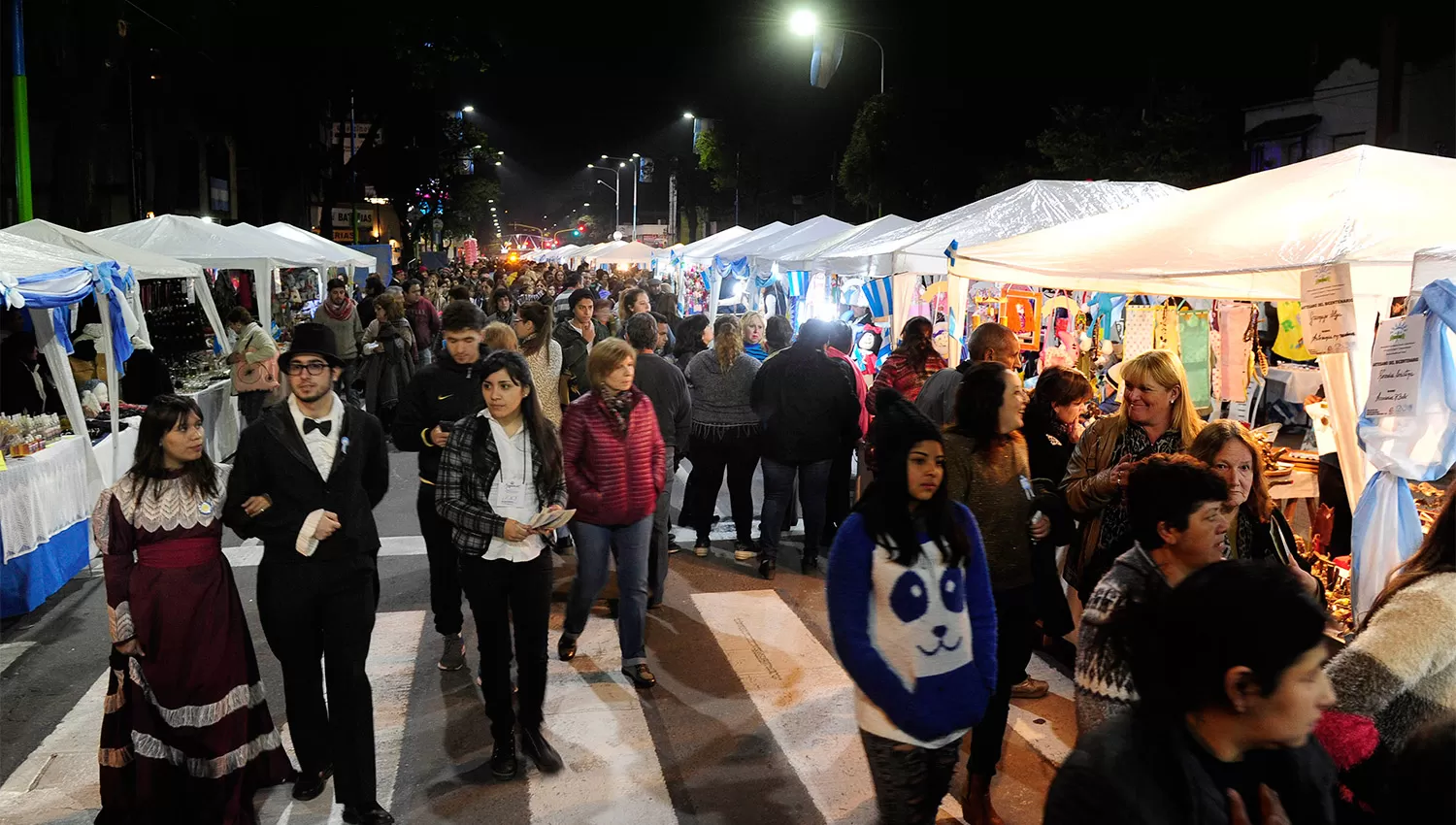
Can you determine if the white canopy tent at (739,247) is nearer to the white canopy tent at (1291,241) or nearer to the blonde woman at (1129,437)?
the white canopy tent at (1291,241)

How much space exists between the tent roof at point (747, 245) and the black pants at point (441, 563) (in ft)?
37.9

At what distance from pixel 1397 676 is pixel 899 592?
1294 mm

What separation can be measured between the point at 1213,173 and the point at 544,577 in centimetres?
2222

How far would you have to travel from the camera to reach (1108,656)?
306cm

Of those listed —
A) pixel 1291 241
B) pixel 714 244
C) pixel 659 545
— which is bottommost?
pixel 659 545

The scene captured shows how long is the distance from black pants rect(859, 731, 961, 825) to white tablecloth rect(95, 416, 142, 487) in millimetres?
7263

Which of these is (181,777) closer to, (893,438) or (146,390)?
(893,438)

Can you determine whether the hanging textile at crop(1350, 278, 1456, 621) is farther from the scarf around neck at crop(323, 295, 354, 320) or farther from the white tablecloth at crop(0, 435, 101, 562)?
the scarf around neck at crop(323, 295, 354, 320)

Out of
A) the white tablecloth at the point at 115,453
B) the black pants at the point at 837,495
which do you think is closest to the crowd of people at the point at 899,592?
the black pants at the point at 837,495

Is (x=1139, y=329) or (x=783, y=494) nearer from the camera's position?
(x=783, y=494)

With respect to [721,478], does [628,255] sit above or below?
above

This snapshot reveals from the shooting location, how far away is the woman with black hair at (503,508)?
14.8 feet

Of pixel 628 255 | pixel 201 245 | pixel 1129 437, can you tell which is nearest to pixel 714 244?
pixel 628 255

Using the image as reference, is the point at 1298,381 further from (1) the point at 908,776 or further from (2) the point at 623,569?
(1) the point at 908,776
